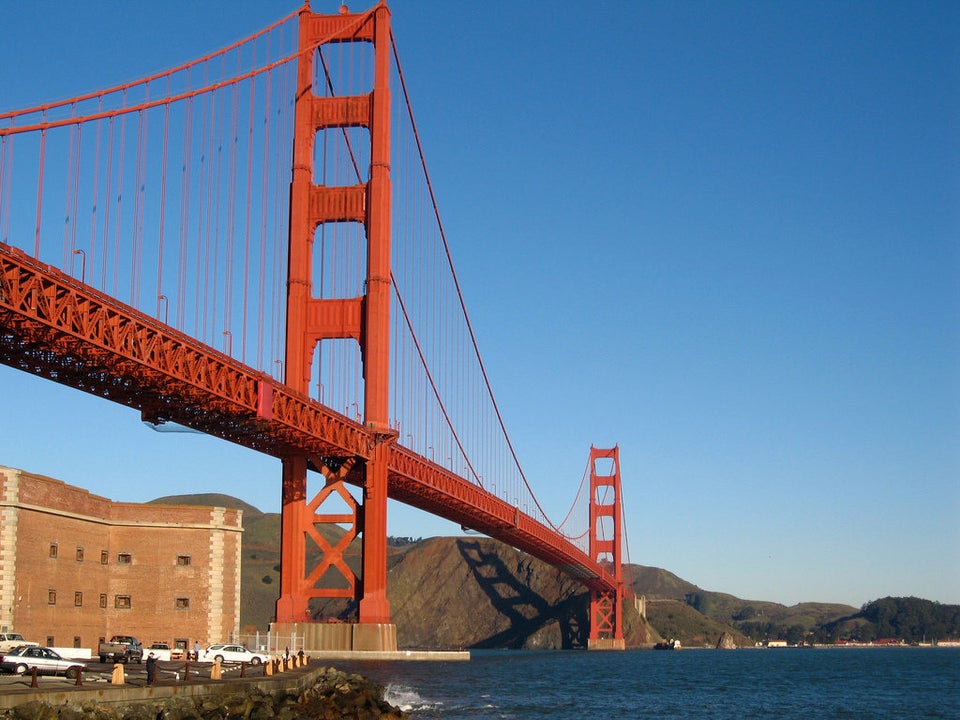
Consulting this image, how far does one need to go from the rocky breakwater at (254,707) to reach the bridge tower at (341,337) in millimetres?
18183

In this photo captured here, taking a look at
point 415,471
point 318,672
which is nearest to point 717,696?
point 415,471

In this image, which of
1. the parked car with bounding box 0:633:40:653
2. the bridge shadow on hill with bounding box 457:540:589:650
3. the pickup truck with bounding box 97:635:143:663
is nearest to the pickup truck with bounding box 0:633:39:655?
the parked car with bounding box 0:633:40:653

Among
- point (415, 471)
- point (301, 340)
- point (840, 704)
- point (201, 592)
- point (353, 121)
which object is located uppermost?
point (353, 121)

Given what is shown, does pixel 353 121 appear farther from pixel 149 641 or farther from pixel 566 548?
pixel 566 548

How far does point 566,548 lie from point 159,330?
230 ft

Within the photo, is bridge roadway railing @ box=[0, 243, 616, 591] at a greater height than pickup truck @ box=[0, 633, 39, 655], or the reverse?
bridge roadway railing @ box=[0, 243, 616, 591]

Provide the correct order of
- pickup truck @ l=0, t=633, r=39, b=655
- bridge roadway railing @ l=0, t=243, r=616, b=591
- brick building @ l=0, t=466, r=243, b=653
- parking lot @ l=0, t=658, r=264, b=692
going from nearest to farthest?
parking lot @ l=0, t=658, r=264, b=692, bridge roadway railing @ l=0, t=243, r=616, b=591, pickup truck @ l=0, t=633, r=39, b=655, brick building @ l=0, t=466, r=243, b=653

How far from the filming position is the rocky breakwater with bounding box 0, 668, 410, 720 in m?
23.1

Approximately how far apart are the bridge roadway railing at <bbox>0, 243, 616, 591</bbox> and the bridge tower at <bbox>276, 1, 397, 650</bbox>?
1.56 m

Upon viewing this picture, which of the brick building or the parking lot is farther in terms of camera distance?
the brick building

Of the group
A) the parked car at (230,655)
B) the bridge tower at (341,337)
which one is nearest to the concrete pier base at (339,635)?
the bridge tower at (341,337)

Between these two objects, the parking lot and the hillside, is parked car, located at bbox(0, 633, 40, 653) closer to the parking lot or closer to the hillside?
the parking lot

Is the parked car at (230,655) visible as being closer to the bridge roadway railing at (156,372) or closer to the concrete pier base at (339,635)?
the bridge roadway railing at (156,372)

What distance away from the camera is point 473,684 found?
5844 centimetres
